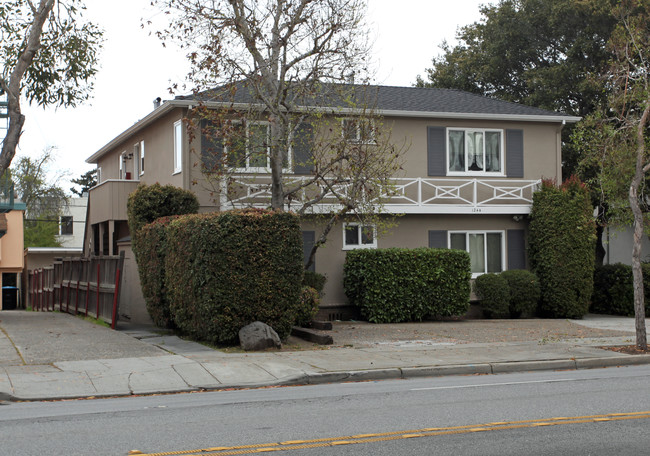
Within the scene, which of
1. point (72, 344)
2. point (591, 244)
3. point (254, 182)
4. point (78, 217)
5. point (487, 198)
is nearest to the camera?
point (72, 344)

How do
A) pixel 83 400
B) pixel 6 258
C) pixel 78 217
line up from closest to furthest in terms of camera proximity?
pixel 83 400 < pixel 6 258 < pixel 78 217

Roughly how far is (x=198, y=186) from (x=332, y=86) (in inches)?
230

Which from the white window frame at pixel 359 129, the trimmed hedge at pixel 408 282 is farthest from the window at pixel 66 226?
the white window frame at pixel 359 129

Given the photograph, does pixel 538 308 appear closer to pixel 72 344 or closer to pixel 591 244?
pixel 591 244

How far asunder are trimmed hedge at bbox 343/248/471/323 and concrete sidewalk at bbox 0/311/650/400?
15.3 feet

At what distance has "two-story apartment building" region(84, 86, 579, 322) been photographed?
75.8ft

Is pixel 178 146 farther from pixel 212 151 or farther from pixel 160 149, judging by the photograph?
pixel 212 151

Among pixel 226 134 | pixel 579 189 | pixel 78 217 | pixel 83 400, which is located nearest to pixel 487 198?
pixel 579 189

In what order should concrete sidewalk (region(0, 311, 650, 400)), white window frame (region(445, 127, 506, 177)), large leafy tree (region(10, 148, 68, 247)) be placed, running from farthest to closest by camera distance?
1. large leafy tree (region(10, 148, 68, 247))
2. white window frame (region(445, 127, 506, 177))
3. concrete sidewalk (region(0, 311, 650, 400))

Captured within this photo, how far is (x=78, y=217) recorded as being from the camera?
65.8 meters

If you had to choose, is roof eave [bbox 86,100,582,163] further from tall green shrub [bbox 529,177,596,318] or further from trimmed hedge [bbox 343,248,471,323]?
trimmed hedge [bbox 343,248,471,323]

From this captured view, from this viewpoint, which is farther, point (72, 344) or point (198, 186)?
point (198, 186)

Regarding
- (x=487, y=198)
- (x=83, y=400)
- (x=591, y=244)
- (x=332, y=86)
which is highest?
(x=332, y=86)

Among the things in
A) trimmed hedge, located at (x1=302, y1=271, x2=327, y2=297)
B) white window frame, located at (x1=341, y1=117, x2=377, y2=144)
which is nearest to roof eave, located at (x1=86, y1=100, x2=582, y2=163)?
white window frame, located at (x1=341, y1=117, x2=377, y2=144)
